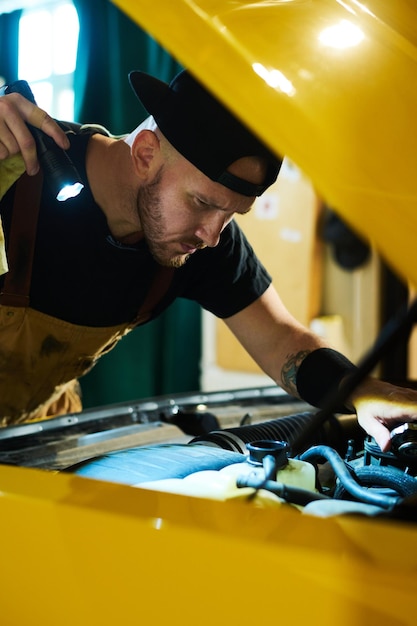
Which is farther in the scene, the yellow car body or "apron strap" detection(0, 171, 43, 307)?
"apron strap" detection(0, 171, 43, 307)

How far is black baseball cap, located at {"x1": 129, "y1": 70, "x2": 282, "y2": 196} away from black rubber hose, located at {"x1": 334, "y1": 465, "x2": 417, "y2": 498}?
551 millimetres

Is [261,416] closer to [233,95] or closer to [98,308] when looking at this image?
[98,308]

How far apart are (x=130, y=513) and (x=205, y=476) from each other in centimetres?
→ 24

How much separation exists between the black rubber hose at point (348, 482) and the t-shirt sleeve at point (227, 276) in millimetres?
666

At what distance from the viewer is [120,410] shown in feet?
6.06

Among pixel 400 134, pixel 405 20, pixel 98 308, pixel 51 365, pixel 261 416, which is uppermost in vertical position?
pixel 405 20

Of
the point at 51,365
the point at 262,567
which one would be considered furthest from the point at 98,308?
the point at 262,567

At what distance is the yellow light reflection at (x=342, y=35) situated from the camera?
30.4 inches

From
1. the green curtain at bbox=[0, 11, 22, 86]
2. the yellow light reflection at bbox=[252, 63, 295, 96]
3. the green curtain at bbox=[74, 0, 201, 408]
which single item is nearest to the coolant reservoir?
the yellow light reflection at bbox=[252, 63, 295, 96]

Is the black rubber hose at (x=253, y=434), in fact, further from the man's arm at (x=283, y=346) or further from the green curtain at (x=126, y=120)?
the green curtain at (x=126, y=120)

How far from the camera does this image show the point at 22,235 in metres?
1.39

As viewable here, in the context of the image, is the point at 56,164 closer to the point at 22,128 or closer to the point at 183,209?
the point at 22,128

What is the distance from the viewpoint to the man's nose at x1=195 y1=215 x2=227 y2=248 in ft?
4.41

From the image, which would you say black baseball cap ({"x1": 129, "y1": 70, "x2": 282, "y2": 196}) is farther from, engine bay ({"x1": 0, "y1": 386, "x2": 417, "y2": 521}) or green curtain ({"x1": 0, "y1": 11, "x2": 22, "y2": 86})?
green curtain ({"x1": 0, "y1": 11, "x2": 22, "y2": 86})
